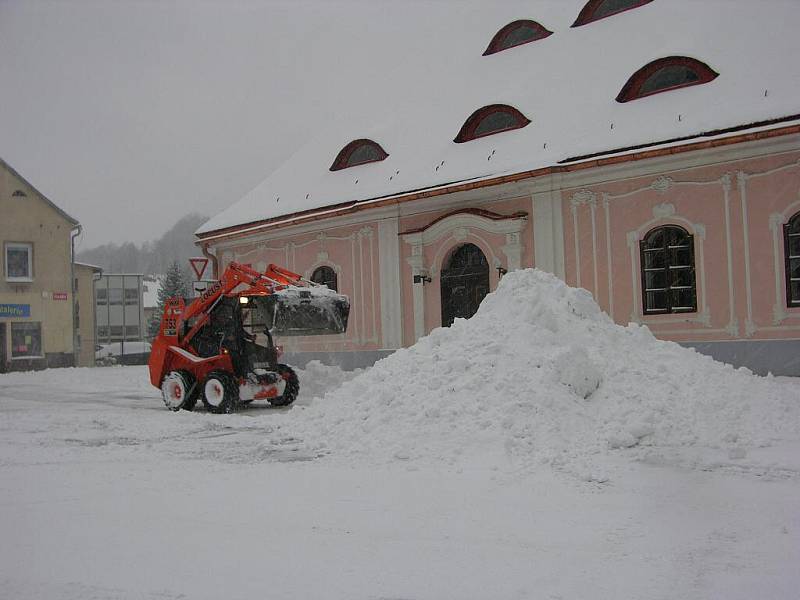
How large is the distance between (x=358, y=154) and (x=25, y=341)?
1669 cm

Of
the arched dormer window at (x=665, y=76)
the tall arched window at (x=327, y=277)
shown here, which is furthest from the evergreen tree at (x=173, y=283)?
the arched dormer window at (x=665, y=76)

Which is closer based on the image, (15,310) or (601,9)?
(601,9)

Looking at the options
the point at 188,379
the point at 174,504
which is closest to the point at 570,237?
the point at 188,379

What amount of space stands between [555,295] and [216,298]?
5.86 metres

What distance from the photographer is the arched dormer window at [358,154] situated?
1995cm

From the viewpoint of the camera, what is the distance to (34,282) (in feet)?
96.5

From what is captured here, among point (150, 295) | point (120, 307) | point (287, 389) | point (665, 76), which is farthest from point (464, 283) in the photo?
point (150, 295)

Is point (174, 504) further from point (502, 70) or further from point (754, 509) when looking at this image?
point (502, 70)

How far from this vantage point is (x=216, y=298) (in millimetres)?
12953

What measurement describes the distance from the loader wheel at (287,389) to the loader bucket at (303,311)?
105cm

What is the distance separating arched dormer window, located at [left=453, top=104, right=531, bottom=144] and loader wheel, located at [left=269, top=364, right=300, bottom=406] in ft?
24.7

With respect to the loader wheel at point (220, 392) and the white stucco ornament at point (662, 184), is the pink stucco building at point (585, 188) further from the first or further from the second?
the loader wheel at point (220, 392)

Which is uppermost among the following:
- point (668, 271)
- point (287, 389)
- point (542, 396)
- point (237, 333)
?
point (668, 271)

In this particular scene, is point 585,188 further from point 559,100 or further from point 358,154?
point 358,154
